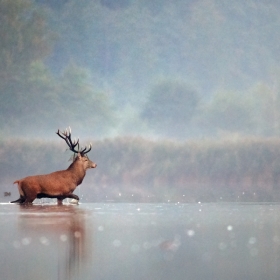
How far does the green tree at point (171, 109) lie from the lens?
10570 mm

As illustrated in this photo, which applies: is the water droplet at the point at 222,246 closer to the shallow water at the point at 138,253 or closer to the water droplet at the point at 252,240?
the shallow water at the point at 138,253

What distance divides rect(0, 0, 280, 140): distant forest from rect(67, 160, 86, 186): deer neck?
2.60 m

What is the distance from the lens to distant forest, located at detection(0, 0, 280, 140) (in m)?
10.6

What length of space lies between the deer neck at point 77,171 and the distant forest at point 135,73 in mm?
2602

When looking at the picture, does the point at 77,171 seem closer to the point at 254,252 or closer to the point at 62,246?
the point at 62,246

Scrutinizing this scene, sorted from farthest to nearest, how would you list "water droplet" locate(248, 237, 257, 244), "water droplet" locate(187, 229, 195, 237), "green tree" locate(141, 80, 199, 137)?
"green tree" locate(141, 80, 199, 137) < "water droplet" locate(187, 229, 195, 237) < "water droplet" locate(248, 237, 257, 244)

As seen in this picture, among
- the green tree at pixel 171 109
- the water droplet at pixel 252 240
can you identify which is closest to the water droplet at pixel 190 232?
the water droplet at pixel 252 240

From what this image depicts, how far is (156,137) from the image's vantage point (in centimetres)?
1047

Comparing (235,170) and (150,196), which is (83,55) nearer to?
(150,196)

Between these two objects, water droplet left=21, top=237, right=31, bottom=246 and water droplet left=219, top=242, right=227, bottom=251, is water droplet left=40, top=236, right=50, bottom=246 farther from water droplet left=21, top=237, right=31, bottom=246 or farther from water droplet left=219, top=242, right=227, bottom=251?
water droplet left=219, top=242, right=227, bottom=251

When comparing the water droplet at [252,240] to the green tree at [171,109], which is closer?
the water droplet at [252,240]

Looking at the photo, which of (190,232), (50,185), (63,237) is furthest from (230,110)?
(63,237)

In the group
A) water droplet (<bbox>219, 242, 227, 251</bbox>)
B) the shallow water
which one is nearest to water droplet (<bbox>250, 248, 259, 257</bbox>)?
the shallow water

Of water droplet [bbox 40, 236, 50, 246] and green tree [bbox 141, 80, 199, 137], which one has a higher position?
green tree [bbox 141, 80, 199, 137]
